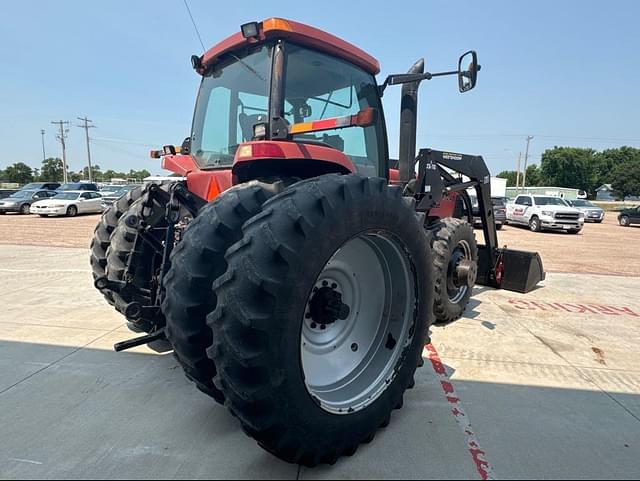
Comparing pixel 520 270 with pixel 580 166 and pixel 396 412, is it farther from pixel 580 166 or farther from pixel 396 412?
pixel 580 166

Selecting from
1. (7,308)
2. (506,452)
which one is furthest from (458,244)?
(7,308)

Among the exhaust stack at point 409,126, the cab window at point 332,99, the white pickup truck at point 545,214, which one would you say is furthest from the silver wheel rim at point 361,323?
the white pickup truck at point 545,214

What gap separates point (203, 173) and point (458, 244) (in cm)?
332

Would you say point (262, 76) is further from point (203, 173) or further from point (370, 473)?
point (370, 473)

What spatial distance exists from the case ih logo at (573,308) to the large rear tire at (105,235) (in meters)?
5.12

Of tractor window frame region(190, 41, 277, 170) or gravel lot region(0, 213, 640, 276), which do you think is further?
gravel lot region(0, 213, 640, 276)

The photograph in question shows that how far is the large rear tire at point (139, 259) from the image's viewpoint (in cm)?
290

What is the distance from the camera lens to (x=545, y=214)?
17.2 m

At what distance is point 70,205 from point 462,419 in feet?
70.3

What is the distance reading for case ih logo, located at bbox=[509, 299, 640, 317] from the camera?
5.27 meters

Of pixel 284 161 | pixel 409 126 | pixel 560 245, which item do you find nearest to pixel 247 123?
pixel 284 161

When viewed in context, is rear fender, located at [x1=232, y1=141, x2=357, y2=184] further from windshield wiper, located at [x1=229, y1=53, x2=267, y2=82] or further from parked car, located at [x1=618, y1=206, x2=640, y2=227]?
parked car, located at [x1=618, y1=206, x2=640, y2=227]

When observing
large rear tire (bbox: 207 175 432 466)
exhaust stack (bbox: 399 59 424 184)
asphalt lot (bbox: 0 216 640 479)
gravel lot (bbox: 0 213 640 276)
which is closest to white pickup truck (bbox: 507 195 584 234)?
gravel lot (bbox: 0 213 640 276)

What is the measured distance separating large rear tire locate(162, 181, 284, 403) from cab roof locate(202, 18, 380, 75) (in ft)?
4.29
